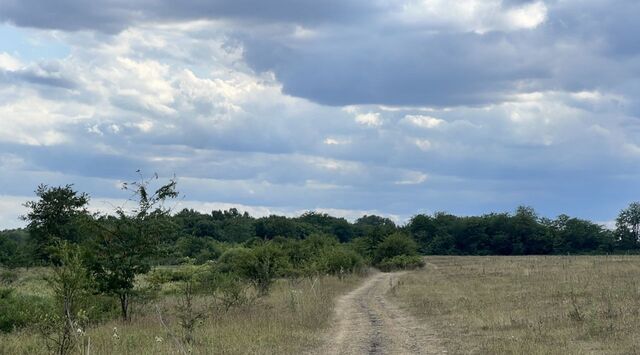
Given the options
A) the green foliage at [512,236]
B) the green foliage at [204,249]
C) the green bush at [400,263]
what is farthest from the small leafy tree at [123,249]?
the green foliage at [512,236]

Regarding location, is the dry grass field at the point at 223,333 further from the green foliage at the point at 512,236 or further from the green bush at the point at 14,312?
the green foliage at the point at 512,236

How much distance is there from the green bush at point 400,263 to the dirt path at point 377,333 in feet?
149

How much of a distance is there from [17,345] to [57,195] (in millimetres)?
54707

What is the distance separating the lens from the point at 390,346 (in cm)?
1669

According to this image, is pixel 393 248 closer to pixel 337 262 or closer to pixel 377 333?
pixel 337 262

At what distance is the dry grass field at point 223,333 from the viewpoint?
15398 mm

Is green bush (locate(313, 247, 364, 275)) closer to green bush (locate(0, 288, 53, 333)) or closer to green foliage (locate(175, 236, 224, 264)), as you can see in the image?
green foliage (locate(175, 236, 224, 264))

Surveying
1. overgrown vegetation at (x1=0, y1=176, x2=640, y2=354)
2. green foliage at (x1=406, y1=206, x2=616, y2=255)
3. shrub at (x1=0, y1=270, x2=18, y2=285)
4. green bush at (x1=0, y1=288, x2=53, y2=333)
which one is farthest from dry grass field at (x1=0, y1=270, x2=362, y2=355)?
green foliage at (x1=406, y1=206, x2=616, y2=255)

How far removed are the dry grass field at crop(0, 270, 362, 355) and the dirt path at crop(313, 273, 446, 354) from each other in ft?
1.91

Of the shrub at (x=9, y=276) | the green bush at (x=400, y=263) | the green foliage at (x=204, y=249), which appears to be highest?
the green foliage at (x=204, y=249)

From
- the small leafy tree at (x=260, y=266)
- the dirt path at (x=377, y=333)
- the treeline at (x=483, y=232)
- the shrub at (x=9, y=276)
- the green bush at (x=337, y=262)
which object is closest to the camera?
the dirt path at (x=377, y=333)

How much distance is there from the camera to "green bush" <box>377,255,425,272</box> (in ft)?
242

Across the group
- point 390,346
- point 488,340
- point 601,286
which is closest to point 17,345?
point 390,346

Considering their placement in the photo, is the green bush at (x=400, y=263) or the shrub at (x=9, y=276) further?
the green bush at (x=400, y=263)
